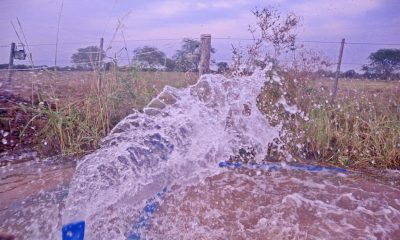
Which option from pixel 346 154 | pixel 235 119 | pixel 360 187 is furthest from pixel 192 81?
pixel 360 187

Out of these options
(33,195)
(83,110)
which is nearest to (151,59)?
(83,110)

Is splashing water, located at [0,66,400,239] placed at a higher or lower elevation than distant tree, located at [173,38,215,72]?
lower

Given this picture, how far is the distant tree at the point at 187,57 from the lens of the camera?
5.91 m

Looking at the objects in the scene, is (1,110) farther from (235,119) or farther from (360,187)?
(360,187)

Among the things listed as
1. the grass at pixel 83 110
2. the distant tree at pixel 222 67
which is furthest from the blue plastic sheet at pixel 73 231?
the distant tree at pixel 222 67

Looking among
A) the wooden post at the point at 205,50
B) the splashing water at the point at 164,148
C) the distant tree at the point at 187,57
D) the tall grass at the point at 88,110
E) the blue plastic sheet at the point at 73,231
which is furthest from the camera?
the distant tree at the point at 187,57

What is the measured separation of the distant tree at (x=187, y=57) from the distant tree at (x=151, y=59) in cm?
18

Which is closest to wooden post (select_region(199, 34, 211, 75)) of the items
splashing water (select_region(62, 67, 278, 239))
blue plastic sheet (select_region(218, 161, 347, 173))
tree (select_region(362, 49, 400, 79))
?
splashing water (select_region(62, 67, 278, 239))

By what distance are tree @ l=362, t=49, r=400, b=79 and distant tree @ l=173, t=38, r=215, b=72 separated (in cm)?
460

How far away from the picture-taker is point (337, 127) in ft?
14.1

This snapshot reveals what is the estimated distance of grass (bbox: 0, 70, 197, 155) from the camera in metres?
3.80

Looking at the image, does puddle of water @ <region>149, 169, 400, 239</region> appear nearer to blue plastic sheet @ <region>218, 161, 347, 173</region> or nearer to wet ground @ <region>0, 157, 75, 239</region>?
blue plastic sheet @ <region>218, 161, 347, 173</region>

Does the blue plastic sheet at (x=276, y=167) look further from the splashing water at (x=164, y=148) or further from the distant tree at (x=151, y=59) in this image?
the distant tree at (x=151, y=59)

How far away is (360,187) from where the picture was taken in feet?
10.5
